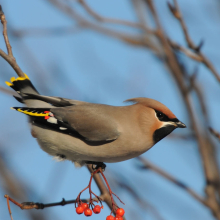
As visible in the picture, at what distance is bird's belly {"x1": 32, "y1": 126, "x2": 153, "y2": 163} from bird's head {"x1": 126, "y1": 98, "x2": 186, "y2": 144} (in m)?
0.20

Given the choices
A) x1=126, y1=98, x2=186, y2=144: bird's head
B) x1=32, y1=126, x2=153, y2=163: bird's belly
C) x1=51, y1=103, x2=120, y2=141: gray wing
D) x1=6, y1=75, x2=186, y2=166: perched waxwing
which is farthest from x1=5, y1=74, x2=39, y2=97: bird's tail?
x1=126, y1=98, x2=186, y2=144: bird's head

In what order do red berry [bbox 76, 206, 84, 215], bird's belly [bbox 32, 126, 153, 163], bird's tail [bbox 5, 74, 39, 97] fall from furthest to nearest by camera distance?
→ 1. bird's tail [bbox 5, 74, 39, 97]
2. bird's belly [bbox 32, 126, 153, 163]
3. red berry [bbox 76, 206, 84, 215]

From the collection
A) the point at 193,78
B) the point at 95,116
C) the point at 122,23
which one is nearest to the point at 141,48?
the point at 122,23

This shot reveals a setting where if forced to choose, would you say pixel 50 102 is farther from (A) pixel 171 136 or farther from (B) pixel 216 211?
(B) pixel 216 211

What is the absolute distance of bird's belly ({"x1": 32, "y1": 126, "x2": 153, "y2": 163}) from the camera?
395cm

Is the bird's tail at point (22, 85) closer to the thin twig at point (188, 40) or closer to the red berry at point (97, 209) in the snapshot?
the red berry at point (97, 209)

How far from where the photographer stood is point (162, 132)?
4.11 metres

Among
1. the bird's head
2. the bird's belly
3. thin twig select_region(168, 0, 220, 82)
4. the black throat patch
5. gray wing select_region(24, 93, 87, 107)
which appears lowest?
the bird's belly

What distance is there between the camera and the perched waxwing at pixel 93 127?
156 inches

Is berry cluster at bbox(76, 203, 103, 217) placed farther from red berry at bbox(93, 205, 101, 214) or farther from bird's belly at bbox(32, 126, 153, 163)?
bird's belly at bbox(32, 126, 153, 163)

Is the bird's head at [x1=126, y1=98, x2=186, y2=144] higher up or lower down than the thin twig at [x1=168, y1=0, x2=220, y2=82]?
lower down

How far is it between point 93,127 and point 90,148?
0.74ft

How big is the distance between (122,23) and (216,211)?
2.34m

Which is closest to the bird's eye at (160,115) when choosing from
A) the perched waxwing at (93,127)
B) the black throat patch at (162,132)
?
the perched waxwing at (93,127)
